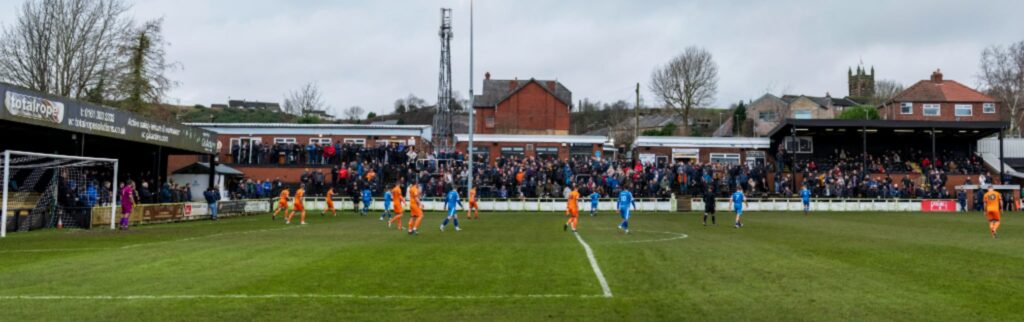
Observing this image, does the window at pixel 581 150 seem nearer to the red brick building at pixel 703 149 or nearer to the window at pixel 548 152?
the window at pixel 548 152

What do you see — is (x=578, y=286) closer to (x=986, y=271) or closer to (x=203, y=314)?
(x=203, y=314)

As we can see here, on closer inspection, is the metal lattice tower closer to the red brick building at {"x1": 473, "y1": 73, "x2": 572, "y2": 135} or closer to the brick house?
the red brick building at {"x1": 473, "y1": 73, "x2": 572, "y2": 135}

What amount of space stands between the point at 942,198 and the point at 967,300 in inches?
1821

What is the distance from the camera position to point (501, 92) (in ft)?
263

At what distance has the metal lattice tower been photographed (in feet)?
227

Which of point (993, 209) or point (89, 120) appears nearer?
point (993, 209)

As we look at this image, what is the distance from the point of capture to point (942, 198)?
4991 cm

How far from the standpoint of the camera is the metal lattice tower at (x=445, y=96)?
69250mm

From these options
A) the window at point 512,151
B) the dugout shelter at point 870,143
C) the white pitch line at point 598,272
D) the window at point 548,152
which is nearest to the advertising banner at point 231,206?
the white pitch line at point 598,272

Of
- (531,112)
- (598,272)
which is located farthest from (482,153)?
(598,272)

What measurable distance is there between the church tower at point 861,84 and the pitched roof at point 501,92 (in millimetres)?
62355

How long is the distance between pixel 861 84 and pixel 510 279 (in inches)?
4837

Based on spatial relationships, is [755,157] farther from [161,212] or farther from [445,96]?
[161,212]

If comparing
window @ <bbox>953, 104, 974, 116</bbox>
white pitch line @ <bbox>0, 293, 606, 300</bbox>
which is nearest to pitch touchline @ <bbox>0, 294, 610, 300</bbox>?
white pitch line @ <bbox>0, 293, 606, 300</bbox>
